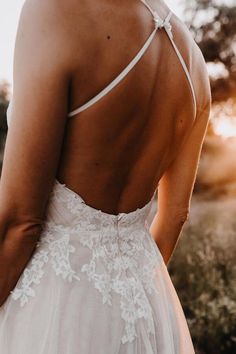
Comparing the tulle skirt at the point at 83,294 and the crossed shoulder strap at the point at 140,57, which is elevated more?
the crossed shoulder strap at the point at 140,57

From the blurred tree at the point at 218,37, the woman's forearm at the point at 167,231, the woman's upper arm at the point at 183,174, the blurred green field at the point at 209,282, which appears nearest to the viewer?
the woman's upper arm at the point at 183,174

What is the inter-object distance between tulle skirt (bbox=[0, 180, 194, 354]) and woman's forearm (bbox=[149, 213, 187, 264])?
12.7 inches

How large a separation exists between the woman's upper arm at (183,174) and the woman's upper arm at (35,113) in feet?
1.75

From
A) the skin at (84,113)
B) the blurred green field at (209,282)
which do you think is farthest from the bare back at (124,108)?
the blurred green field at (209,282)

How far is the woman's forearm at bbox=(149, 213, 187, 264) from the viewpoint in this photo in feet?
7.04

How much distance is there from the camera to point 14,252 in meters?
1.60

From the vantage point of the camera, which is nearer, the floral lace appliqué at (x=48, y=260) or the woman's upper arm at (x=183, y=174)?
the floral lace appliqué at (x=48, y=260)

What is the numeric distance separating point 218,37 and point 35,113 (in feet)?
56.2

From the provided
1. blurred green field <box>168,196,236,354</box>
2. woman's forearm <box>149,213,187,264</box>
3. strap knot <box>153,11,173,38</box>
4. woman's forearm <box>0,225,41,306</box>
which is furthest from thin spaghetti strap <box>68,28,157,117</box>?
blurred green field <box>168,196,236,354</box>

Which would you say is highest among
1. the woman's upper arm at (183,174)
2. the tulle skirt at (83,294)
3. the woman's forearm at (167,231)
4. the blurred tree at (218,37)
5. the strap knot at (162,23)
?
the blurred tree at (218,37)

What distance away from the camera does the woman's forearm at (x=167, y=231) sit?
215 cm

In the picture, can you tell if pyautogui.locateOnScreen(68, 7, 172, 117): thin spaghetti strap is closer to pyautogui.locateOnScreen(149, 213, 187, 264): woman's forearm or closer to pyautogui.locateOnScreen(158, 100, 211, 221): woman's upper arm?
pyautogui.locateOnScreen(158, 100, 211, 221): woman's upper arm

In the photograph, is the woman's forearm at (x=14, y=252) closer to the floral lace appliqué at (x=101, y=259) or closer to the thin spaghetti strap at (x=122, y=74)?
the floral lace appliqué at (x=101, y=259)

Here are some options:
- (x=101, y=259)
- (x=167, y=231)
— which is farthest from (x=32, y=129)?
(x=167, y=231)
